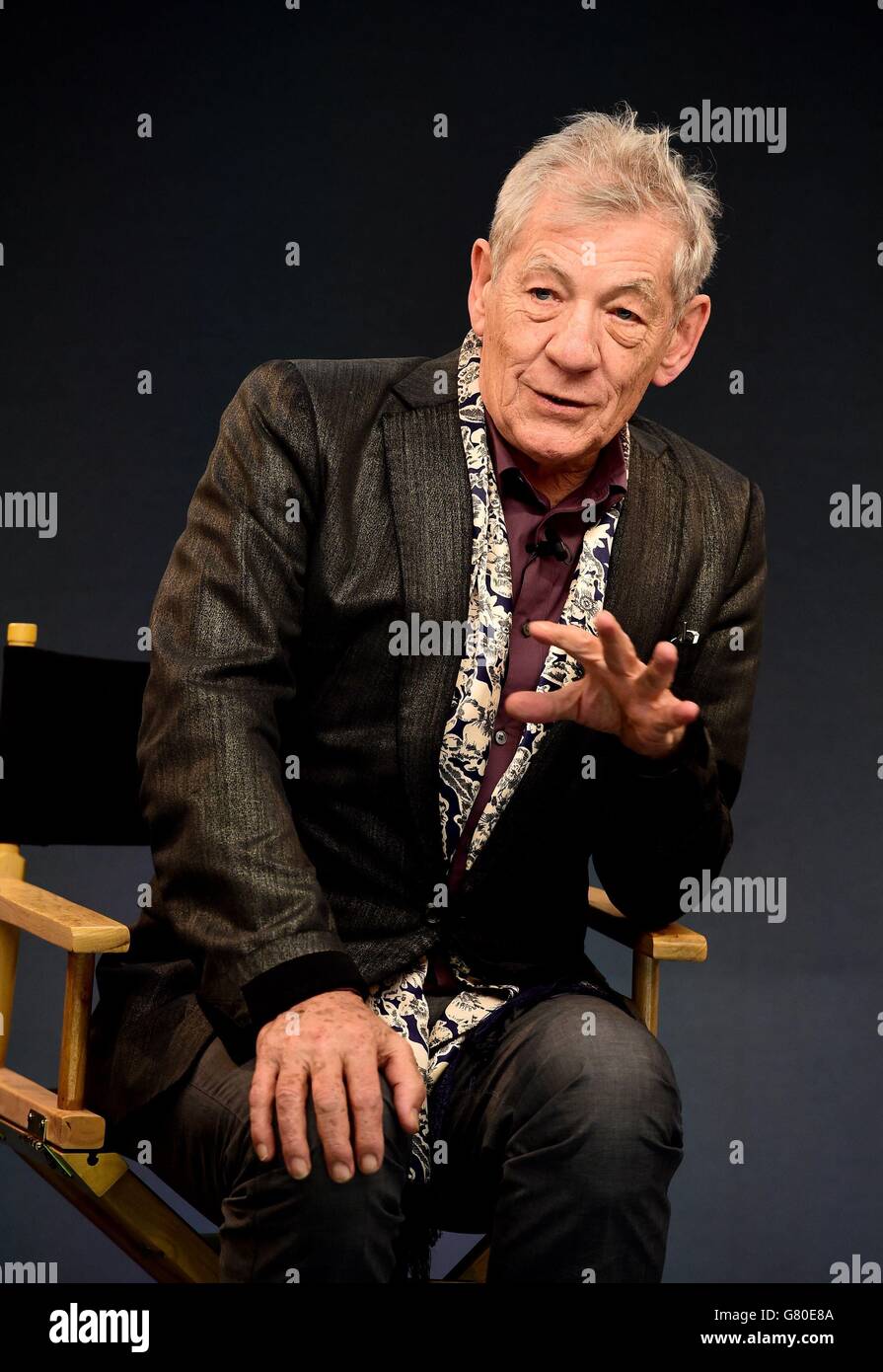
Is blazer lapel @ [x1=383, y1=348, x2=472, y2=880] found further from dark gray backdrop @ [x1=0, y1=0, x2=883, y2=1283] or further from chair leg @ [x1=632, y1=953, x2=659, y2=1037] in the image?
dark gray backdrop @ [x1=0, y1=0, x2=883, y2=1283]

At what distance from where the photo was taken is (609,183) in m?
2.21

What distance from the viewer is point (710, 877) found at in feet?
7.66

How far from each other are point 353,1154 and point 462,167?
8.60 feet

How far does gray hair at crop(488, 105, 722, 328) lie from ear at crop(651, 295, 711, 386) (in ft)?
0.22

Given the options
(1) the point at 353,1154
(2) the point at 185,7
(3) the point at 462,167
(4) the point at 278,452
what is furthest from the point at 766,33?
(1) the point at 353,1154

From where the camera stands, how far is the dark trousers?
1.87 meters

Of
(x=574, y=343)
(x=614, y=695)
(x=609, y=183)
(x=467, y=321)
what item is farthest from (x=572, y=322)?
(x=467, y=321)

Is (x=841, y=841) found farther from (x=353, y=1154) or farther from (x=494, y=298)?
(x=353, y=1154)

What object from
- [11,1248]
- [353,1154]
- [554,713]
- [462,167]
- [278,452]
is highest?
[462,167]

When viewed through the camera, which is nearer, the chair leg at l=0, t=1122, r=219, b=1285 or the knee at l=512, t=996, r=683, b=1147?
the knee at l=512, t=996, r=683, b=1147

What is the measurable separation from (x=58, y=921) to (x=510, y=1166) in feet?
2.15

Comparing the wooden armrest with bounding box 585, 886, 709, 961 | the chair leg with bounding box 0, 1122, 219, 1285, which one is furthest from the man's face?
the chair leg with bounding box 0, 1122, 219, 1285

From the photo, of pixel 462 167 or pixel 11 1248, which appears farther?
pixel 462 167

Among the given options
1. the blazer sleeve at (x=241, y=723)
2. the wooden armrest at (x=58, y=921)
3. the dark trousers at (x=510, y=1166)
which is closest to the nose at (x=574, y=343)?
the blazer sleeve at (x=241, y=723)
